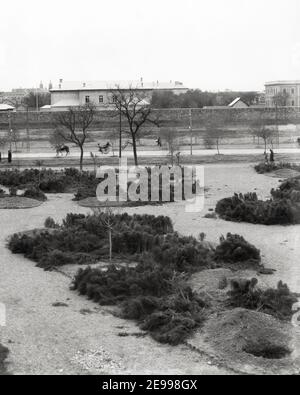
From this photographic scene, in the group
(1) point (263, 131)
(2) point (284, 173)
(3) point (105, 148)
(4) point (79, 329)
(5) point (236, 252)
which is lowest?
(4) point (79, 329)

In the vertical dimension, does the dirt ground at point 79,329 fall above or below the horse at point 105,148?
below

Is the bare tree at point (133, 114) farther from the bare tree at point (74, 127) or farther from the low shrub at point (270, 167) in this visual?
the low shrub at point (270, 167)

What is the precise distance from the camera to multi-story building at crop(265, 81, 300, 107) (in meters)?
91.2

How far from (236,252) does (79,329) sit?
5834mm

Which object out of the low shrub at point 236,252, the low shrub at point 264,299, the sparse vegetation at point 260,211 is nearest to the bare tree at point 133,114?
the sparse vegetation at point 260,211

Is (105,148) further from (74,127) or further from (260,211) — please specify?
(260,211)

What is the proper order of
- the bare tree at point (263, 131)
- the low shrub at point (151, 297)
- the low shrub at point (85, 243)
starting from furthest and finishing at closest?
the bare tree at point (263, 131) < the low shrub at point (85, 243) < the low shrub at point (151, 297)

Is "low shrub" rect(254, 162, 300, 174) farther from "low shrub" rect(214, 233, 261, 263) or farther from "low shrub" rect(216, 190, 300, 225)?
"low shrub" rect(214, 233, 261, 263)

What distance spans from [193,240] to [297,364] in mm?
7744

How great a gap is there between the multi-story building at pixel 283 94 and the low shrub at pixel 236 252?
74.6 metres

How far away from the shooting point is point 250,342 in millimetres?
11062

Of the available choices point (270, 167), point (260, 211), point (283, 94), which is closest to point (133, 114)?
point (270, 167)

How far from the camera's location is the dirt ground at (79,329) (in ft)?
34.2

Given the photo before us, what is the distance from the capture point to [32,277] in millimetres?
15734
